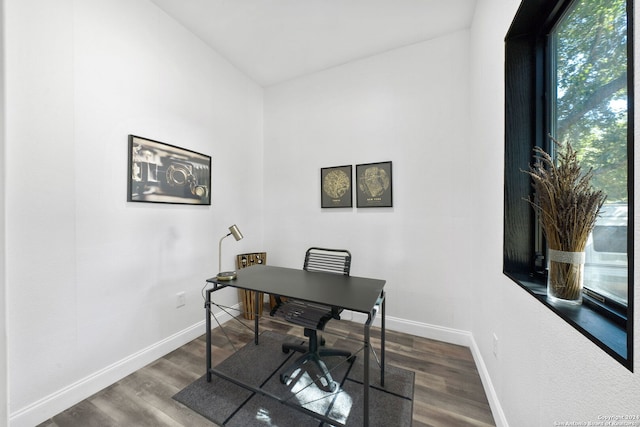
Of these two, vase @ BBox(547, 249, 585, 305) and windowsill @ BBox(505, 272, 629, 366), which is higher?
vase @ BBox(547, 249, 585, 305)

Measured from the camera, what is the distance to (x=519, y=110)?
130 centimetres

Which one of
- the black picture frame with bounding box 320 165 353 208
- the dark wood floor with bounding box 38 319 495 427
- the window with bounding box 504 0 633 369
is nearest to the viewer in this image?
the window with bounding box 504 0 633 369

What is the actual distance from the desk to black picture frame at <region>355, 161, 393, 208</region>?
1.02 m

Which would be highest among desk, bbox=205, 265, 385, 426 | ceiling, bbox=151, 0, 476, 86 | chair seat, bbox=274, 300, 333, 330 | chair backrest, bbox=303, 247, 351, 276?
ceiling, bbox=151, 0, 476, 86

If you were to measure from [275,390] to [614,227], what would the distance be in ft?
6.57

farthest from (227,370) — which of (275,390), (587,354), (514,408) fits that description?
(587,354)

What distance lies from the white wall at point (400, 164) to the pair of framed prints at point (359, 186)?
75mm

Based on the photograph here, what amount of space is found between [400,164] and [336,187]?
0.76 metres

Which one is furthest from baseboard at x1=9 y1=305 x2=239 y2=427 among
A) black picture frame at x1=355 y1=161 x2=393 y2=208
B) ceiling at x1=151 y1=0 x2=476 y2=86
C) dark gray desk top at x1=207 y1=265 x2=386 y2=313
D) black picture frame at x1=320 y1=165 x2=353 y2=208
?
ceiling at x1=151 y1=0 x2=476 y2=86

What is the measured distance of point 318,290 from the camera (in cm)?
159

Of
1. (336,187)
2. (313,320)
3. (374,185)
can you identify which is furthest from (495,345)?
(336,187)

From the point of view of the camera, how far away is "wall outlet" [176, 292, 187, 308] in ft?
7.27

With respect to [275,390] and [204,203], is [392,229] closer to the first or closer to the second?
[275,390]

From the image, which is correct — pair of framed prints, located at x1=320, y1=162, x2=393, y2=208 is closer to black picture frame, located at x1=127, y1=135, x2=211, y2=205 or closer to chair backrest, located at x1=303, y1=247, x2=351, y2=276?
chair backrest, located at x1=303, y1=247, x2=351, y2=276
